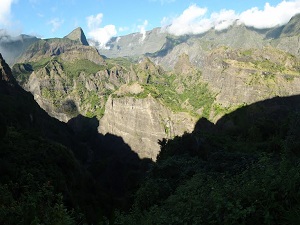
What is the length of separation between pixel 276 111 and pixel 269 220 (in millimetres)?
132549

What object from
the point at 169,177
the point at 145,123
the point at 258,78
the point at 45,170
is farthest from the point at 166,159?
the point at 258,78

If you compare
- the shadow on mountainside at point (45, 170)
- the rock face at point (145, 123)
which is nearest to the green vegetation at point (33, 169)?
the shadow on mountainside at point (45, 170)

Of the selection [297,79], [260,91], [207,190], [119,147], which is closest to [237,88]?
[260,91]

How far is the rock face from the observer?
161625 mm

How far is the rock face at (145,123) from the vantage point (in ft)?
530

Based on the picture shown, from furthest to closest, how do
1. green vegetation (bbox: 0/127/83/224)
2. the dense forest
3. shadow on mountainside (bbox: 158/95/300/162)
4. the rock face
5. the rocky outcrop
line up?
the rocky outcrop, the rock face, shadow on mountainside (bbox: 158/95/300/162), green vegetation (bbox: 0/127/83/224), the dense forest

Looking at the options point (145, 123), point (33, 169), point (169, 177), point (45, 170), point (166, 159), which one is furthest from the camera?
point (145, 123)

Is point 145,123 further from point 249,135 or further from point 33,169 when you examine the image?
point 33,169

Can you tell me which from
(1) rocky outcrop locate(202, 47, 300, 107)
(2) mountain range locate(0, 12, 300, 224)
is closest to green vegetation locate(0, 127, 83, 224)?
(2) mountain range locate(0, 12, 300, 224)

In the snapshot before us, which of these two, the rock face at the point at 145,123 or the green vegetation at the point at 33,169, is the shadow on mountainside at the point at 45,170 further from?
the rock face at the point at 145,123

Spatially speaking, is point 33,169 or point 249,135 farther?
point 249,135

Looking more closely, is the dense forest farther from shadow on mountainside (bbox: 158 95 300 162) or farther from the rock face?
the rock face

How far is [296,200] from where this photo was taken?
44.4 ft

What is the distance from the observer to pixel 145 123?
172 meters
